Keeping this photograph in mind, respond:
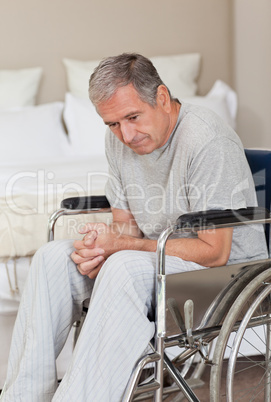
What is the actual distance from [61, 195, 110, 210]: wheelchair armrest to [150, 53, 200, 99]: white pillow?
190 cm

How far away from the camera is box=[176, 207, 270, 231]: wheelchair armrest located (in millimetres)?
1385

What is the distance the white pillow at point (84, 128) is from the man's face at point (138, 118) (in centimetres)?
167

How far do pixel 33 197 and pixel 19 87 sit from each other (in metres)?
1.53

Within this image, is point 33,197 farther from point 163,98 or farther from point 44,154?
point 44,154

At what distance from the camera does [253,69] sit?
3764 mm

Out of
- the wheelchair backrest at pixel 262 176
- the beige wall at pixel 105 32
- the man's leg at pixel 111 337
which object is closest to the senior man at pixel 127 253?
the man's leg at pixel 111 337

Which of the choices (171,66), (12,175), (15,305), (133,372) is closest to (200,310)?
(133,372)

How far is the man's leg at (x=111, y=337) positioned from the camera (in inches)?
53.5

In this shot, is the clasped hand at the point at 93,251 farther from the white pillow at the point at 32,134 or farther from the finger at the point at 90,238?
the white pillow at the point at 32,134

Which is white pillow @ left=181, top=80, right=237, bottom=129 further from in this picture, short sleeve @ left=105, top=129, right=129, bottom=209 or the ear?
the ear

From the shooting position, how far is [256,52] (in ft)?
12.1

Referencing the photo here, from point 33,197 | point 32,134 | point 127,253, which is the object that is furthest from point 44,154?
point 127,253

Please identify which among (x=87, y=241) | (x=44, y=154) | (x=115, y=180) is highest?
(x=44, y=154)

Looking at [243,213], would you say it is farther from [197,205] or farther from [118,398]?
[118,398]
